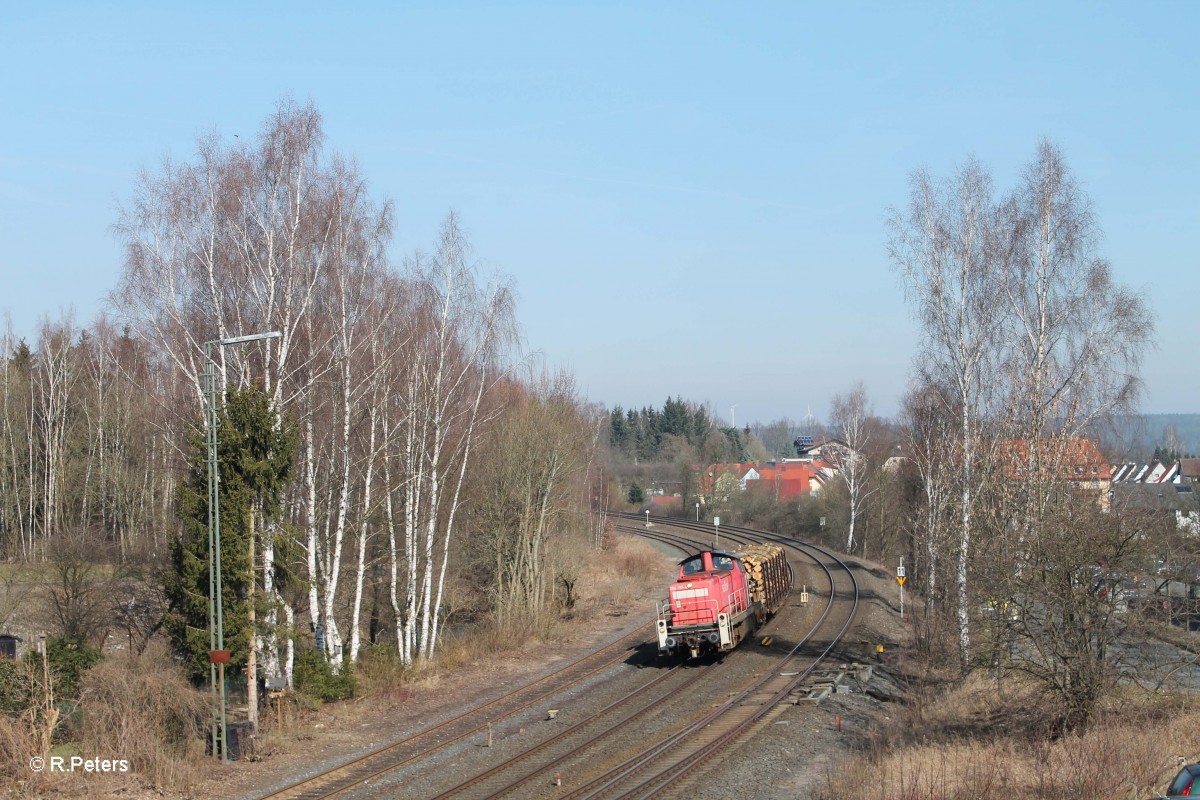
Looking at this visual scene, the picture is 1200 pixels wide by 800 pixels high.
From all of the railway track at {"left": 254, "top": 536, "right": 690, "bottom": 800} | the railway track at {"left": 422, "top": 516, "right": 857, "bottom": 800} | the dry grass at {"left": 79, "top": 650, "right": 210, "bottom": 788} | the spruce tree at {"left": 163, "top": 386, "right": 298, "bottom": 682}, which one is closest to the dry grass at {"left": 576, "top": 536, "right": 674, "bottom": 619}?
the railway track at {"left": 254, "top": 536, "right": 690, "bottom": 800}

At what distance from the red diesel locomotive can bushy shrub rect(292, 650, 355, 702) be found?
8.04 metres

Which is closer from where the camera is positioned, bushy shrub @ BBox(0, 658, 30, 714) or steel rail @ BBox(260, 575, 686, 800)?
steel rail @ BBox(260, 575, 686, 800)

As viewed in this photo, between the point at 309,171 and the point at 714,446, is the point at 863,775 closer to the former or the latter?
the point at 309,171

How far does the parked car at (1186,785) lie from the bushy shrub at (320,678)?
16.3m

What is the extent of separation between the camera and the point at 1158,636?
1688 cm

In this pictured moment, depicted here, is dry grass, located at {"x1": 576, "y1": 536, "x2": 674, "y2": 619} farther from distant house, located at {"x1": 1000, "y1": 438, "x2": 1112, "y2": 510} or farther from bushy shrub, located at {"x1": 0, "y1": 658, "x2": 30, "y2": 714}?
bushy shrub, located at {"x1": 0, "y1": 658, "x2": 30, "y2": 714}

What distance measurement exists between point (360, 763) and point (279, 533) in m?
4.99

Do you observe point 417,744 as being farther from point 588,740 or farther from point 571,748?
point 588,740

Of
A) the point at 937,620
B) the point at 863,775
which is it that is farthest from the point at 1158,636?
the point at 937,620

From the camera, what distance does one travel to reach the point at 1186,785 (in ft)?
35.8

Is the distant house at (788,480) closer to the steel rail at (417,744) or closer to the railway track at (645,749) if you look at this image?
the steel rail at (417,744)

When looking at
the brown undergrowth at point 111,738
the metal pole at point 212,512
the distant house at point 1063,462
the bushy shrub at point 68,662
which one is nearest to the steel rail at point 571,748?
the brown undergrowth at point 111,738

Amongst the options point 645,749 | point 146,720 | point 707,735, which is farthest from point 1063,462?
point 146,720

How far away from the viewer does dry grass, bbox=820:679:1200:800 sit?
13297 mm
